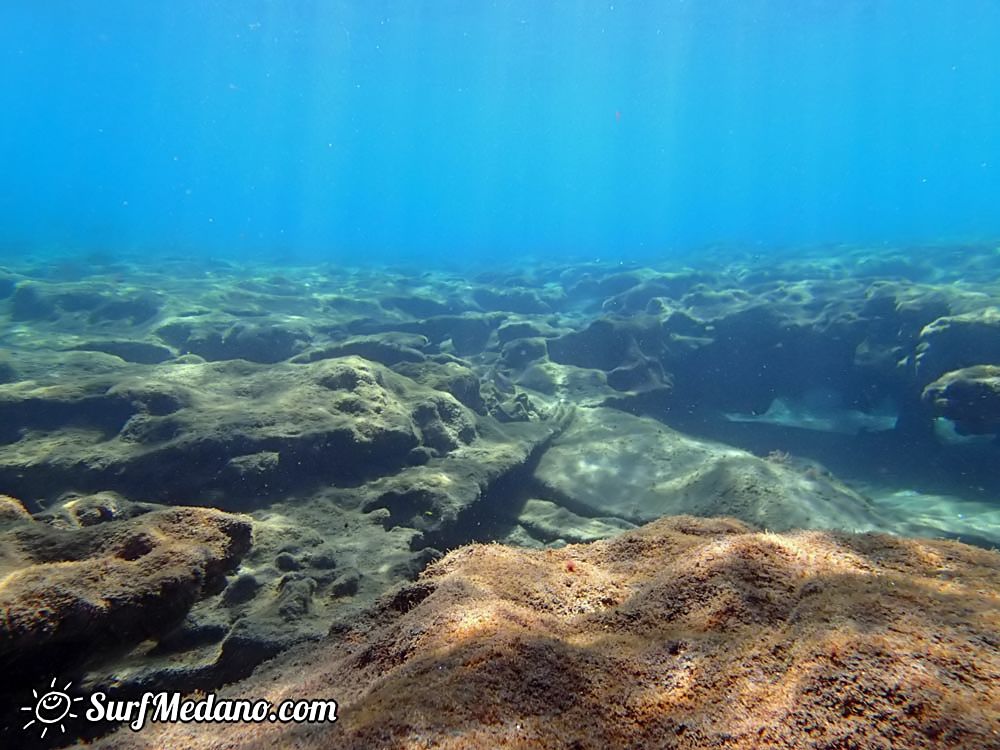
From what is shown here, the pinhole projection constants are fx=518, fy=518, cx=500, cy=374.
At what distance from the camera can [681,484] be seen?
28.7 ft

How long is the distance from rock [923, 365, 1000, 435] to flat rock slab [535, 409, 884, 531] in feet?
11.7

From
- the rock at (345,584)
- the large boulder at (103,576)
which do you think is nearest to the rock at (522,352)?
the rock at (345,584)

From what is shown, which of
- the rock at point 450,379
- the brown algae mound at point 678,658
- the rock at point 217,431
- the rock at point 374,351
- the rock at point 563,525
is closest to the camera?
the brown algae mound at point 678,658

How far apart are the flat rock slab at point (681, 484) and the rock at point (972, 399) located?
3558 mm

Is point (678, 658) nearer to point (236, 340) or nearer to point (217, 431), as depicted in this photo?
point (217, 431)

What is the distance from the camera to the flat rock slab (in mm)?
7695

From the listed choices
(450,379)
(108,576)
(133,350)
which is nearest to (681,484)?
(450,379)

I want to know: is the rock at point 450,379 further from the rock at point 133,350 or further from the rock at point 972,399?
the rock at point 972,399

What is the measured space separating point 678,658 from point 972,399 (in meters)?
11.7

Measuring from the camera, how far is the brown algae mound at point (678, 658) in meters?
1.63

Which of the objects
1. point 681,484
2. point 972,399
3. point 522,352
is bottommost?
point 681,484

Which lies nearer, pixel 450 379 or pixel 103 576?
pixel 103 576

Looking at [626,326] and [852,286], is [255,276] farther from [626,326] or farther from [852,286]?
[852,286]

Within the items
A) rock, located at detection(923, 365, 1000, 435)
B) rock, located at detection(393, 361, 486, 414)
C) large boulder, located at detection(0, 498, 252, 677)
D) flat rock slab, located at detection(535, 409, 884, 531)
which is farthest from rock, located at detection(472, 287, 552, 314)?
large boulder, located at detection(0, 498, 252, 677)
